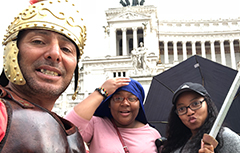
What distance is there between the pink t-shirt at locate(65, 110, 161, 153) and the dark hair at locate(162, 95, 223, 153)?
0.22 m

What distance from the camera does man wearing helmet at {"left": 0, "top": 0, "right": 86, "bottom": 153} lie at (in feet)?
5.19

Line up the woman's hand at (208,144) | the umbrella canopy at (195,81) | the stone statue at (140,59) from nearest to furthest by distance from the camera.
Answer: the woman's hand at (208,144), the umbrella canopy at (195,81), the stone statue at (140,59)

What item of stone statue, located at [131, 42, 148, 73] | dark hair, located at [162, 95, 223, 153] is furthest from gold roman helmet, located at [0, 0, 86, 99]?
stone statue, located at [131, 42, 148, 73]

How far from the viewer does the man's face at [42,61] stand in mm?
1934

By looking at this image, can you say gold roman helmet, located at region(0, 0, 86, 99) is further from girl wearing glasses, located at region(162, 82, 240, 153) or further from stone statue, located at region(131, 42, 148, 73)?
stone statue, located at region(131, 42, 148, 73)

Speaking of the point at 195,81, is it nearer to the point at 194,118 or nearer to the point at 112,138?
the point at 194,118

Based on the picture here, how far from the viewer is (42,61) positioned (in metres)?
1.95

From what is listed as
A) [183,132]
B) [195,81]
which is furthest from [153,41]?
[183,132]

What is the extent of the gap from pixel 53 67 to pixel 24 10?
637 millimetres

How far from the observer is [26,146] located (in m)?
1.51

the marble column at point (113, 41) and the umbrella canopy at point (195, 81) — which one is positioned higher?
the marble column at point (113, 41)

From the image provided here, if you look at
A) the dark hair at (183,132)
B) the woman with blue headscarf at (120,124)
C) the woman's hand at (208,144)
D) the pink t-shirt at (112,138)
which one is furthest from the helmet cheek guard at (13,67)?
the dark hair at (183,132)

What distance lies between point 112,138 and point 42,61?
153cm

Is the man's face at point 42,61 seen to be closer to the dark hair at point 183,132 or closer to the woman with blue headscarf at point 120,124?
the woman with blue headscarf at point 120,124
